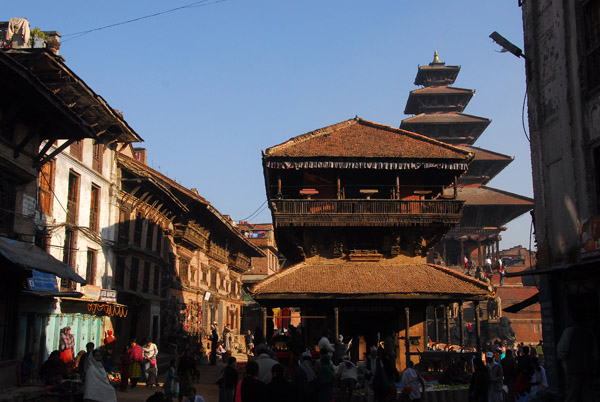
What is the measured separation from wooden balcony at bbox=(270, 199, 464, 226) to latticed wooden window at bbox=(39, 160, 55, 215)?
9.55 m

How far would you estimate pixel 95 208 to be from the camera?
1125 inches

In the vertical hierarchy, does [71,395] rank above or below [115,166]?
below

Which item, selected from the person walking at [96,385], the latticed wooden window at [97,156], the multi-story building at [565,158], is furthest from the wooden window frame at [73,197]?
the multi-story building at [565,158]

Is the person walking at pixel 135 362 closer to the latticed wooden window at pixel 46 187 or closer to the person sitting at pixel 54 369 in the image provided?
the person sitting at pixel 54 369

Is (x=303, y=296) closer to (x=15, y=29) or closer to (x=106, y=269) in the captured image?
(x=106, y=269)

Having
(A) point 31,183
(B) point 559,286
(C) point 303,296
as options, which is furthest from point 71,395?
(C) point 303,296

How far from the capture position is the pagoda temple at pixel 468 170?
59.2m

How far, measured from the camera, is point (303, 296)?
26484mm

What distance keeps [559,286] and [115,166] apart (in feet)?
73.3

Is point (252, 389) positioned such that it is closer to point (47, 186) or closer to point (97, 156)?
point (47, 186)

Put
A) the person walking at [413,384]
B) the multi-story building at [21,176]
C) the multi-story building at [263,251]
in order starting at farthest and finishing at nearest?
the multi-story building at [263,251] < the multi-story building at [21,176] < the person walking at [413,384]

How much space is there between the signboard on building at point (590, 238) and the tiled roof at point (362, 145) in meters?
15.2

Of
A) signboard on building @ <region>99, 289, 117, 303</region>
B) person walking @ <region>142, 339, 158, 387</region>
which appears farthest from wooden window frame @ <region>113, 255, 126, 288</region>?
person walking @ <region>142, 339, 158, 387</region>

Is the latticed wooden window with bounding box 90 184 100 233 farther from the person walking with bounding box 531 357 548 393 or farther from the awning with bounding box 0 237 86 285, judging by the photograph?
the person walking with bounding box 531 357 548 393
